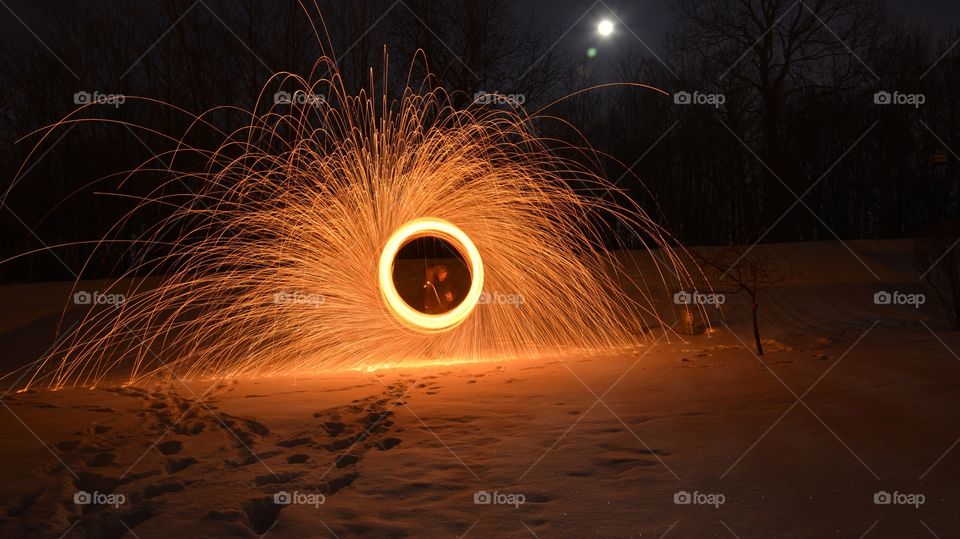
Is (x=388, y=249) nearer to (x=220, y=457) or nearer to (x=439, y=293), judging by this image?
(x=439, y=293)

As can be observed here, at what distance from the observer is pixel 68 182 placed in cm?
2094

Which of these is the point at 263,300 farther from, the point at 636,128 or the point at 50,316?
the point at 636,128

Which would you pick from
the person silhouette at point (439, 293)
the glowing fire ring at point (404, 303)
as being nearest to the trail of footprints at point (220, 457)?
the glowing fire ring at point (404, 303)

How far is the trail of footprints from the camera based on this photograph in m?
3.92

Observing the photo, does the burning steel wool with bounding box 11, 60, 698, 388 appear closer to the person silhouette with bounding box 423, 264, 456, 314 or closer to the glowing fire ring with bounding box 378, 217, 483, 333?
the glowing fire ring with bounding box 378, 217, 483, 333

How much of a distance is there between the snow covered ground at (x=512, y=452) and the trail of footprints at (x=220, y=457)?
0.02 m

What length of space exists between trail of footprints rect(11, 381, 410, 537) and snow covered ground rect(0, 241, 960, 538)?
0.06ft

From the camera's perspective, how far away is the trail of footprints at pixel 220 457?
12.8 ft

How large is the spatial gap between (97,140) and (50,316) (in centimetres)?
800

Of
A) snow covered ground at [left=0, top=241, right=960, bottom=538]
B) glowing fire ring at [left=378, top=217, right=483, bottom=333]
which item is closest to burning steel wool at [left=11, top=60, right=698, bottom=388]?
glowing fire ring at [left=378, top=217, right=483, bottom=333]

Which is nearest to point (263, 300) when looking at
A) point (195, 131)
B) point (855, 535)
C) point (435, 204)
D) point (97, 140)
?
point (435, 204)

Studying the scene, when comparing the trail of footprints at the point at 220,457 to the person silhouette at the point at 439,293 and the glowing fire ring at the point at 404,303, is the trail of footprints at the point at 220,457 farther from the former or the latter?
the person silhouette at the point at 439,293

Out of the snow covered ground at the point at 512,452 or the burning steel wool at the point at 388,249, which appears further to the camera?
the burning steel wool at the point at 388,249

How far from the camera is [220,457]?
488cm
